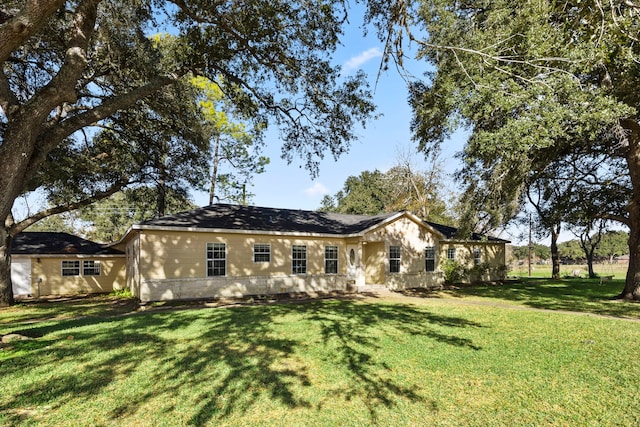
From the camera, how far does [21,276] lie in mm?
17594

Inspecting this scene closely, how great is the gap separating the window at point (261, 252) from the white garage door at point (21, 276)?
42.3 ft

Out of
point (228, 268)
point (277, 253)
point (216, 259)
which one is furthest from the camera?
point (277, 253)

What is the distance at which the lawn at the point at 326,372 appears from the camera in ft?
13.3

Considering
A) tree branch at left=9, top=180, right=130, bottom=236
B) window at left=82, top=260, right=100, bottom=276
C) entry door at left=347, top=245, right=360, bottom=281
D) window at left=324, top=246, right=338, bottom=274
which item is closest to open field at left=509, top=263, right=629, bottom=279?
entry door at left=347, top=245, right=360, bottom=281

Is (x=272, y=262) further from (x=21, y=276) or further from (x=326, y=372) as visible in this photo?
(x=21, y=276)

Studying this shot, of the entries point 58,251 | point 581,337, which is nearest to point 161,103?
point 58,251

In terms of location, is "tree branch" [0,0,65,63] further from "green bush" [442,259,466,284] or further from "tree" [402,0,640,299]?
"green bush" [442,259,466,284]

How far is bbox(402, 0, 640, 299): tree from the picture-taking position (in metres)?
5.26

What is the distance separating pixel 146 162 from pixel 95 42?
6.15 m

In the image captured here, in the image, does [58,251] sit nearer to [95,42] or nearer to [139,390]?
[95,42]

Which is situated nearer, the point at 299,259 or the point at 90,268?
the point at 299,259

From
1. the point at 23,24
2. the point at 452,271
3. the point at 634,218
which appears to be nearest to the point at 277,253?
the point at 452,271

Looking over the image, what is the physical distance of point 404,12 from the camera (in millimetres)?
5391

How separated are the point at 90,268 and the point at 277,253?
11818mm
